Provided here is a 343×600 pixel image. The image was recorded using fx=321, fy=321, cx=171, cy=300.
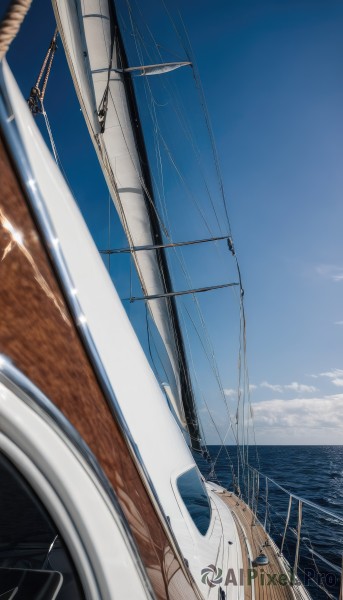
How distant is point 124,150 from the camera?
7445mm

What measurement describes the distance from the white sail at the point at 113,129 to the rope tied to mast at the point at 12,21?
6.44 m

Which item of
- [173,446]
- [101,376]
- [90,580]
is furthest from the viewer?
[173,446]

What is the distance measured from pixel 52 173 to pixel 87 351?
0.60 meters

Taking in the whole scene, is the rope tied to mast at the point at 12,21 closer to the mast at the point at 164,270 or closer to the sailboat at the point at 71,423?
the sailboat at the point at 71,423

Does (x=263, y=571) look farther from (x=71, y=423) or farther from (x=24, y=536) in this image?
(x=71, y=423)

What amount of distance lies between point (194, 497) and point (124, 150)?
290 inches

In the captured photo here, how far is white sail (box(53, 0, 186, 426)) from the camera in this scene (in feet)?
22.0

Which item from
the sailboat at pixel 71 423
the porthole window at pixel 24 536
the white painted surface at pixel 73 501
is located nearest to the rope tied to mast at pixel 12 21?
the sailboat at pixel 71 423

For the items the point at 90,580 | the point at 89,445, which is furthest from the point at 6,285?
the point at 90,580

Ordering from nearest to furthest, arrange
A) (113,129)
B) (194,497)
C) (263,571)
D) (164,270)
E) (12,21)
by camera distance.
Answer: (12,21)
(194,497)
(263,571)
(113,129)
(164,270)

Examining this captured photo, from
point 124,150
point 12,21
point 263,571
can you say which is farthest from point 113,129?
point 263,571

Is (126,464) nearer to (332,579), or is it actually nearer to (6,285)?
(6,285)

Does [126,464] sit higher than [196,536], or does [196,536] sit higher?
[126,464]

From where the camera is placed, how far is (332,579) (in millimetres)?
7863
